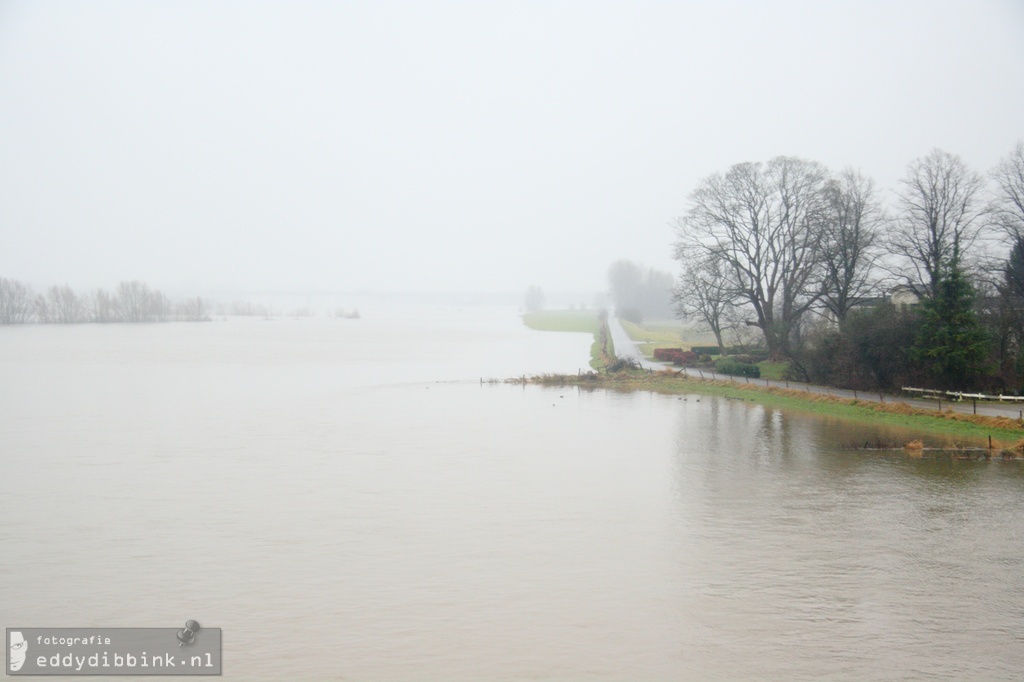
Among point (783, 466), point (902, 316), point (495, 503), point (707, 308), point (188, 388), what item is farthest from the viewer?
point (707, 308)

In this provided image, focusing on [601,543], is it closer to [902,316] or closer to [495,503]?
[495,503]

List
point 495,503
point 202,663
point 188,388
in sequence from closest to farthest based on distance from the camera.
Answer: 1. point 202,663
2. point 495,503
3. point 188,388

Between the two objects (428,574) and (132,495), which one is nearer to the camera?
(428,574)

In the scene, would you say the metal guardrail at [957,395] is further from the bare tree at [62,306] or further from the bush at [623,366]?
the bare tree at [62,306]

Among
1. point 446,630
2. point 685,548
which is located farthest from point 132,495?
point 685,548

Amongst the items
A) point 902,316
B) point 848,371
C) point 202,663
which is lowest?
point 202,663

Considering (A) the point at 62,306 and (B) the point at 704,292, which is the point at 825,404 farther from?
(A) the point at 62,306

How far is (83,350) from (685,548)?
6601cm

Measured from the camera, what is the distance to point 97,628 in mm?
11898

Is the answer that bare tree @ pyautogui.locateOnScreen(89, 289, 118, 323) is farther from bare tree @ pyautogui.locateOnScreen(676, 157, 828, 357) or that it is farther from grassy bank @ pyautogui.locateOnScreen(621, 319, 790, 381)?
bare tree @ pyautogui.locateOnScreen(676, 157, 828, 357)

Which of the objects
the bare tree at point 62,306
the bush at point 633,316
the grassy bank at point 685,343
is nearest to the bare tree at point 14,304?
the bare tree at point 62,306

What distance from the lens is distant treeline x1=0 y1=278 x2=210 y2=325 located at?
11175 cm

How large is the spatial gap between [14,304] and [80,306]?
892 centimetres

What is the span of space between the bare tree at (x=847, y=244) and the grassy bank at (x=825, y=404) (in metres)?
8.83
